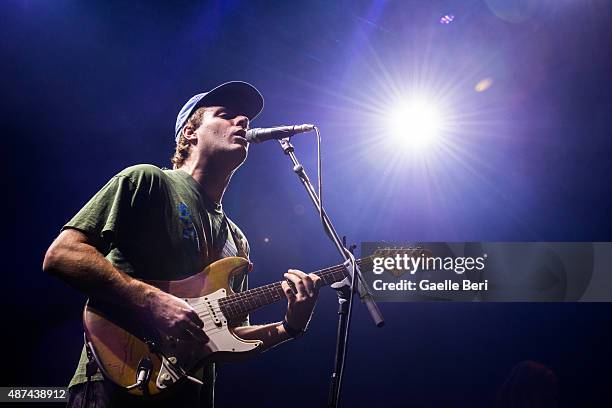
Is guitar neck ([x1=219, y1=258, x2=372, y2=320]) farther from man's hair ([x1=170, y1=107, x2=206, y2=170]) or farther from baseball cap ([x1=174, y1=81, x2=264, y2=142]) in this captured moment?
baseball cap ([x1=174, y1=81, x2=264, y2=142])

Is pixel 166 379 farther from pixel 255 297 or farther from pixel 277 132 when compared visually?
pixel 277 132

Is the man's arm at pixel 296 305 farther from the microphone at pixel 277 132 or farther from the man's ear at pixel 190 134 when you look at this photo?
the man's ear at pixel 190 134

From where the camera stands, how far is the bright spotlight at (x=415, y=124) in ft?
14.2

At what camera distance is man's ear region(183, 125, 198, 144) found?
2896mm

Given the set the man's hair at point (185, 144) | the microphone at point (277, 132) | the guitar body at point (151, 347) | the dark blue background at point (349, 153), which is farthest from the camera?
the dark blue background at point (349, 153)

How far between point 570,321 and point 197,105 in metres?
3.21

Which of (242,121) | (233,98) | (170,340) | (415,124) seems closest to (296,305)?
(170,340)

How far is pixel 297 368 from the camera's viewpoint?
3.89m

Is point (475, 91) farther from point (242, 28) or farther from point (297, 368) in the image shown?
point (297, 368)

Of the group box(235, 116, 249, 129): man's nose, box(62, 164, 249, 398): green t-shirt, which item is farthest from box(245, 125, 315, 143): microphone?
box(62, 164, 249, 398): green t-shirt

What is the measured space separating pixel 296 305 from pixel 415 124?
2.37 metres

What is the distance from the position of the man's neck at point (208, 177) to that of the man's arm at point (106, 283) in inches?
29.0

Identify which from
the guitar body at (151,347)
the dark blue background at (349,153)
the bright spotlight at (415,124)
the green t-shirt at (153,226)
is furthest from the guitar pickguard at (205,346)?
the bright spotlight at (415,124)

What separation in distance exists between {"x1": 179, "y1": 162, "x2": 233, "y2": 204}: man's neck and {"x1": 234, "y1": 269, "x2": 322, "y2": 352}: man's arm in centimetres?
61
